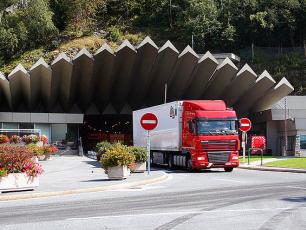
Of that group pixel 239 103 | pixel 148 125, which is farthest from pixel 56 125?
pixel 148 125

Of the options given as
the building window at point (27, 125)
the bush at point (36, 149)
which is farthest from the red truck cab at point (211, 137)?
the building window at point (27, 125)

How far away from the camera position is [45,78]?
56.3 metres

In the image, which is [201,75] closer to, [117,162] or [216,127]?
[216,127]

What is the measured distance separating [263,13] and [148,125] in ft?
216

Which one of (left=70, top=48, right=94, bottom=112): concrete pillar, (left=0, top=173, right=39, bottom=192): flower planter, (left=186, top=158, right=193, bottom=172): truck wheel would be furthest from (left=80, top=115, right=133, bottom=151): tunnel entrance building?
(left=0, top=173, right=39, bottom=192): flower planter

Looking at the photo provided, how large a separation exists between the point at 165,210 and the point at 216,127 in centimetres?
1703

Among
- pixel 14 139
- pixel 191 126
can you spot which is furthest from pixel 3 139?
pixel 191 126

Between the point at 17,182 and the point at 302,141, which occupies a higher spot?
the point at 302,141

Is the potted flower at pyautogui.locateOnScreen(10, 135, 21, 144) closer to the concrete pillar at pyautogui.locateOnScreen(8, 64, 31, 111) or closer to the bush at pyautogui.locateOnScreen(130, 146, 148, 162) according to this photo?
the concrete pillar at pyautogui.locateOnScreen(8, 64, 31, 111)

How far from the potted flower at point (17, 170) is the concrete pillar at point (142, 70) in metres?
34.8

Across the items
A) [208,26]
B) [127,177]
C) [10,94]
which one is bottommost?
[127,177]

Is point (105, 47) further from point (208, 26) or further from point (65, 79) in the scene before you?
point (208, 26)

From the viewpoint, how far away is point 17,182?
18062 millimetres

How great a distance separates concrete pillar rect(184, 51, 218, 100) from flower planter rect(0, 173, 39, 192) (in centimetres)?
3804
